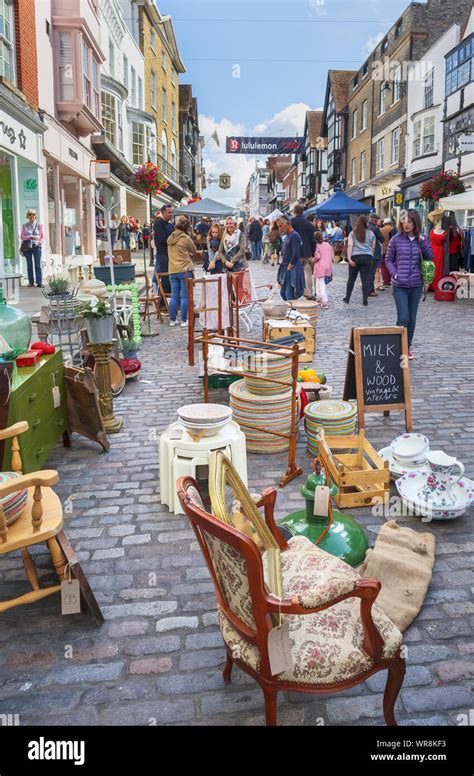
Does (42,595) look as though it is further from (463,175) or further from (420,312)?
(463,175)

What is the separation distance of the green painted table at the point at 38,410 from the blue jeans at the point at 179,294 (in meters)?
5.80

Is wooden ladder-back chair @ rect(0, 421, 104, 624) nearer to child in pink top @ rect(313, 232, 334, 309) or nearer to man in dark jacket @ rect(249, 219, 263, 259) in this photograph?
child in pink top @ rect(313, 232, 334, 309)

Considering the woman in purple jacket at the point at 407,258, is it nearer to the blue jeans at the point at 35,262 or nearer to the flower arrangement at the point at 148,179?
the blue jeans at the point at 35,262

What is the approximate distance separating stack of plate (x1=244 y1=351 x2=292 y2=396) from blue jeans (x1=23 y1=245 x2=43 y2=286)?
34.1 feet

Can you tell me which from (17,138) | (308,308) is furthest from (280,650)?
(17,138)

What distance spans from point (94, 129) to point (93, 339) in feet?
56.5

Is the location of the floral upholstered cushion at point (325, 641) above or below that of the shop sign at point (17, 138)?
below

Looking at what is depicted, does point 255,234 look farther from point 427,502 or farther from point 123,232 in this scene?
point 427,502

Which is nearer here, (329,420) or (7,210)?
(329,420)

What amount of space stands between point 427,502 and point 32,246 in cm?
1220

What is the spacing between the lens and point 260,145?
3628 centimetres

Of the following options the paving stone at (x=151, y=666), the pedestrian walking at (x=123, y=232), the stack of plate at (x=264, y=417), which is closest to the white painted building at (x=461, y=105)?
the pedestrian walking at (x=123, y=232)

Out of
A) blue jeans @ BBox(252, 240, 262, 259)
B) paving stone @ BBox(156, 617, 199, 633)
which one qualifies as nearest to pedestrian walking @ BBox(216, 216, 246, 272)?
paving stone @ BBox(156, 617, 199, 633)

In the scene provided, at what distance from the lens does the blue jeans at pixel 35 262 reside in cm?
1423
